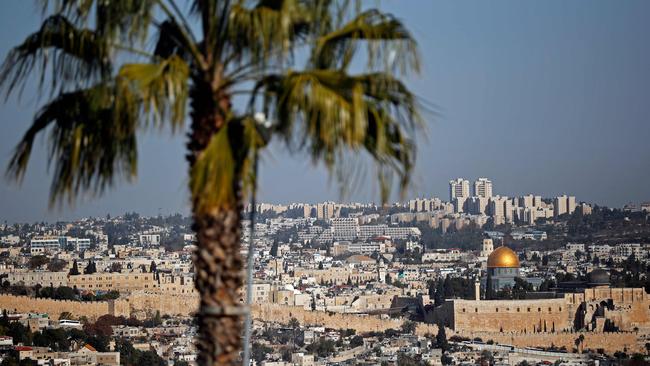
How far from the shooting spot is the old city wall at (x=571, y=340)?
66.2 m

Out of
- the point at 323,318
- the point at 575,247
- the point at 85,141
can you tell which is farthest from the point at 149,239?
the point at 85,141

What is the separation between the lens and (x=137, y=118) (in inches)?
219

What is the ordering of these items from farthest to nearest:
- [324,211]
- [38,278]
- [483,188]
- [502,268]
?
[324,211], [483,188], [502,268], [38,278]

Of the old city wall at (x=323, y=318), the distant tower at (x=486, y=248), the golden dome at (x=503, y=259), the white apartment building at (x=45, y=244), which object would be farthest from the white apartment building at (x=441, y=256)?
the old city wall at (x=323, y=318)

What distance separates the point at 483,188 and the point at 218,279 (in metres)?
174

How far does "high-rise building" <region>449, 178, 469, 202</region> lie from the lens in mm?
182875

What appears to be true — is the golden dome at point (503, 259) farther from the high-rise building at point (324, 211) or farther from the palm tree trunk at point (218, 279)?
the high-rise building at point (324, 211)

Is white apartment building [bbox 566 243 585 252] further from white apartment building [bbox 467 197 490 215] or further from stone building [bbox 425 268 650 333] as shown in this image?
stone building [bbox 425 268 650 333]

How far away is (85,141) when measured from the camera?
18.8 ft

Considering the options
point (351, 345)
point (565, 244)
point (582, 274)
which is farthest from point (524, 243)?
point (351, 345)

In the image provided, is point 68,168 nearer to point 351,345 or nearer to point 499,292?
point 351,345

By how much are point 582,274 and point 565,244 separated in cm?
3492

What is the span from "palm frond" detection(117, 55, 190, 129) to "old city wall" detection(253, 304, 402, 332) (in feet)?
226

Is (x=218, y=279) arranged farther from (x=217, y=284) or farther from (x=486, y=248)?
(x=486, y=248)
